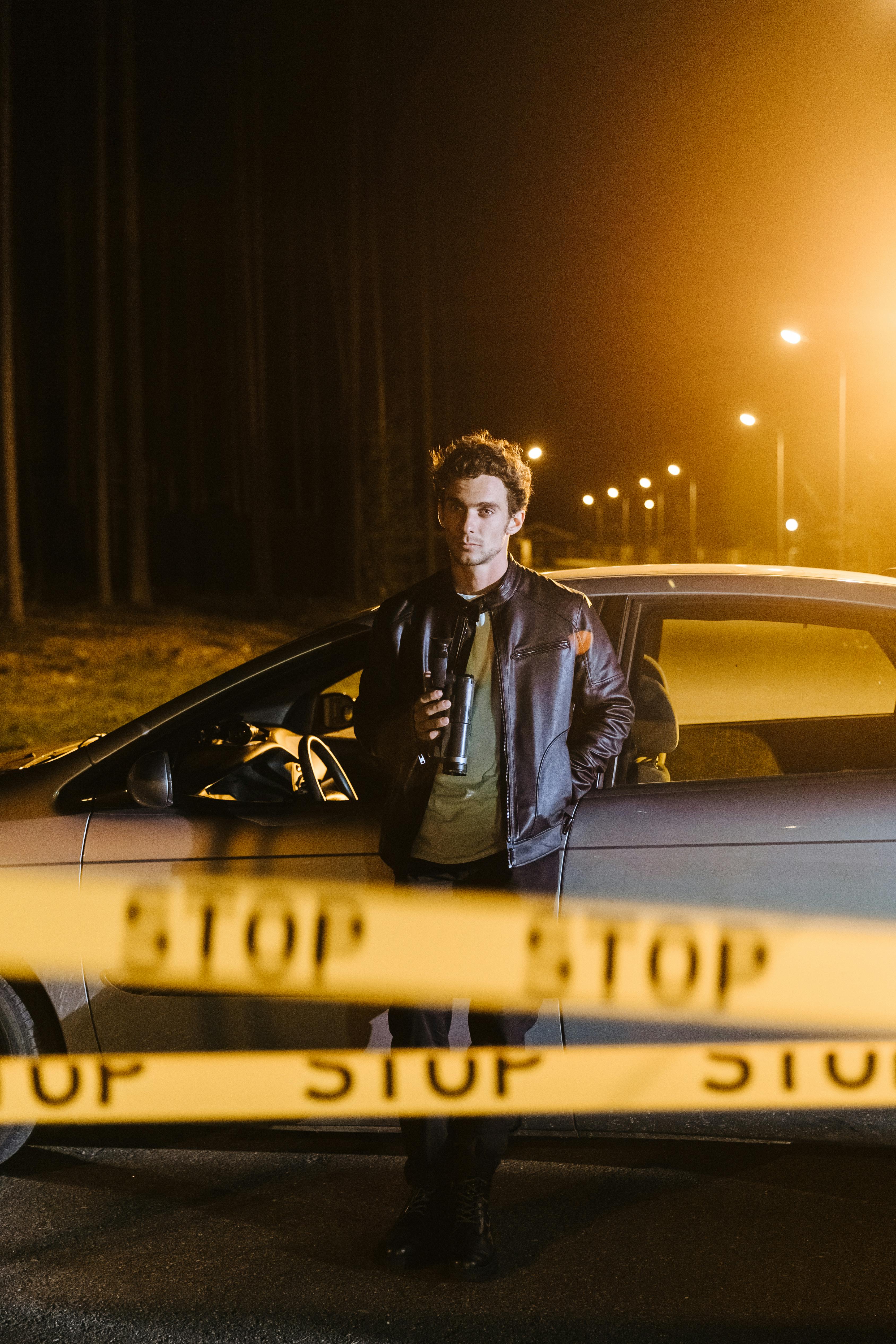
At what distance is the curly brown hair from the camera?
10.7ft

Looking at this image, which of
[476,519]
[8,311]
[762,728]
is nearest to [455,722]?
[476,519]

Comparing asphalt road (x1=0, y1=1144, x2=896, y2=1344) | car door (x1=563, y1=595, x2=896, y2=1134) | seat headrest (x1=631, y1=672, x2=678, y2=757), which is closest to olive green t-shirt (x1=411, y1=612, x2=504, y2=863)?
car door (x1=563, y1=595, x2=896, y2=1134)

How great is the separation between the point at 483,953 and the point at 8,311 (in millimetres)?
21574

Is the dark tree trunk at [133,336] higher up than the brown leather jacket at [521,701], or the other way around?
the dark tree trunk at [133,336]

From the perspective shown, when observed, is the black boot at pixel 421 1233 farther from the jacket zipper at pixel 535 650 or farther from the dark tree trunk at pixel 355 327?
the dark tree trunk at pixel 355 327

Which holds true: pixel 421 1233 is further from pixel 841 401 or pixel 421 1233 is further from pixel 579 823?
pixel 841 401

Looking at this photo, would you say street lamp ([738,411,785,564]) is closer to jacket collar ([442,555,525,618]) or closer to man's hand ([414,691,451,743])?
jacket collar ([442,555,525,618])

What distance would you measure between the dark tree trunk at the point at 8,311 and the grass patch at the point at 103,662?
89 cm

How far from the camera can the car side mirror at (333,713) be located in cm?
523

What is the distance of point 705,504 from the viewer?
425 feet

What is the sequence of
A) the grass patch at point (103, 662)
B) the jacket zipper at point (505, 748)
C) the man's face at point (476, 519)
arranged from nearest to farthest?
the jacket zipper at point (505, 748)
the man's face at point (476, 519)
the grass patch at point (103, 662)

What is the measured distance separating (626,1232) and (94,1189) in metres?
1.40

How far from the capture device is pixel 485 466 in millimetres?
3268

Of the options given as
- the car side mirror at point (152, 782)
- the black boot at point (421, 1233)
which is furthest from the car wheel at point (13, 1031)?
the black boot at point (421, 1233)
